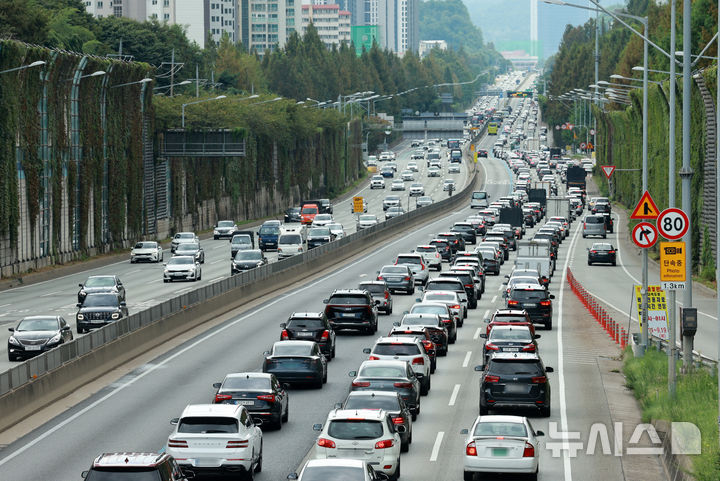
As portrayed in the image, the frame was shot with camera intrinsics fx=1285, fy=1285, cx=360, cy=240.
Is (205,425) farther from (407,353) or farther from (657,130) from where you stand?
(657,130)

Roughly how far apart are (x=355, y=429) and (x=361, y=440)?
0.81 ft

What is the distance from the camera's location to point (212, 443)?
70.4 feet

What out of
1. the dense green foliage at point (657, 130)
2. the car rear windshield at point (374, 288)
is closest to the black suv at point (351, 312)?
the car rear windshield at point (374, 288)

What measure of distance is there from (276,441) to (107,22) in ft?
478

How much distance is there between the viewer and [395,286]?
193 feet

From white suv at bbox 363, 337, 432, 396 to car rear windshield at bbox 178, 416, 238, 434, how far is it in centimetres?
1017

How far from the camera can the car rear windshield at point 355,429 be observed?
21.6m

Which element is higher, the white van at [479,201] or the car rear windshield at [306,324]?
the car rear windshield at [306,324]

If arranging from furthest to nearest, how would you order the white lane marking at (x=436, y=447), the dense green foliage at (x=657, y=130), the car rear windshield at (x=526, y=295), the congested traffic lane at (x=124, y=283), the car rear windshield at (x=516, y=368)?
the dense green foliage at (x=657, y=130) < the congested traffic lane at (x=124, y=283) < the car rear windshield at (x=526, y=295) < the car rear windshield at (x=516, y=368) < the white lane marking at (x=436, y=447)

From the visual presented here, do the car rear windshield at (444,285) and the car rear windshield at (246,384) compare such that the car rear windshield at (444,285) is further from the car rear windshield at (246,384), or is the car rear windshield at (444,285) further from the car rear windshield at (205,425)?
the car rear windshield at (205,425)

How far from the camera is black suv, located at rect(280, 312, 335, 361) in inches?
1484

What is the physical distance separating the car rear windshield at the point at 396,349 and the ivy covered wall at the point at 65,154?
41.3m

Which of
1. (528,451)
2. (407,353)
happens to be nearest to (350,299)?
(407,353)

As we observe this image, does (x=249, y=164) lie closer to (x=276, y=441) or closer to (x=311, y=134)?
(x=311, y=134)
